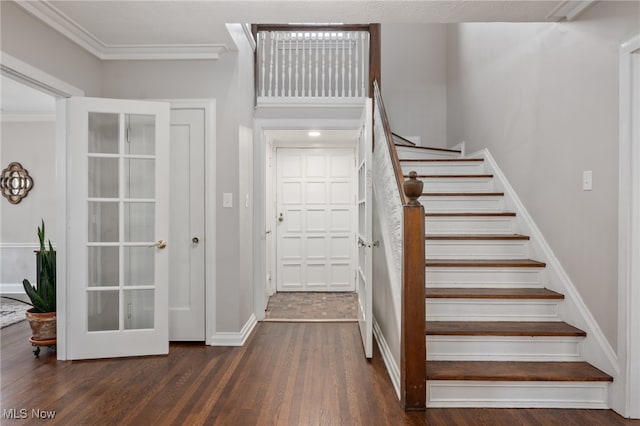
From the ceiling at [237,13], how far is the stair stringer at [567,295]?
4.91ft

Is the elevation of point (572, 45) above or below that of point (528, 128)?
above

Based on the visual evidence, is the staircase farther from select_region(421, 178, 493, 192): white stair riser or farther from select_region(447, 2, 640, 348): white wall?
select_region(447, 2, 640, 348): white wall

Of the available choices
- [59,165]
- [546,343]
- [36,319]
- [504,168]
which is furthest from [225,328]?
[504,168]

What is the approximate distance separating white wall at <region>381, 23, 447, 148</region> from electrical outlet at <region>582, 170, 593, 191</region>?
3.02m

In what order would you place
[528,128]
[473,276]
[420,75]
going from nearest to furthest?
[473,276], [528,128], [420,75]

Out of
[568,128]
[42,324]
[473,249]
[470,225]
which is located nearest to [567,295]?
[473,249]

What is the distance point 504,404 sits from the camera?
7.16 feet

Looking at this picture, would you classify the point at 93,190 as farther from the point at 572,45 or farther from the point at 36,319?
the point at 572,45

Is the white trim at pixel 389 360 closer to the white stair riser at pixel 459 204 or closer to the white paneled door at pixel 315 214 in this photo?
the white stair riser at pixel 459 204

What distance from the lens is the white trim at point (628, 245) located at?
2004mm

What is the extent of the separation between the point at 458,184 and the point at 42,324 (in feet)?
12.5

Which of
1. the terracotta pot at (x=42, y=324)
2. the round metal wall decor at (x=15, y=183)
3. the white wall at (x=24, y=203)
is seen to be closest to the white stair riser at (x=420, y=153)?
the terracotta pot at (x=42, y=324)

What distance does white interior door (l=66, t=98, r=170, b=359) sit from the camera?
288cm

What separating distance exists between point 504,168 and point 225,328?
2.94 m
